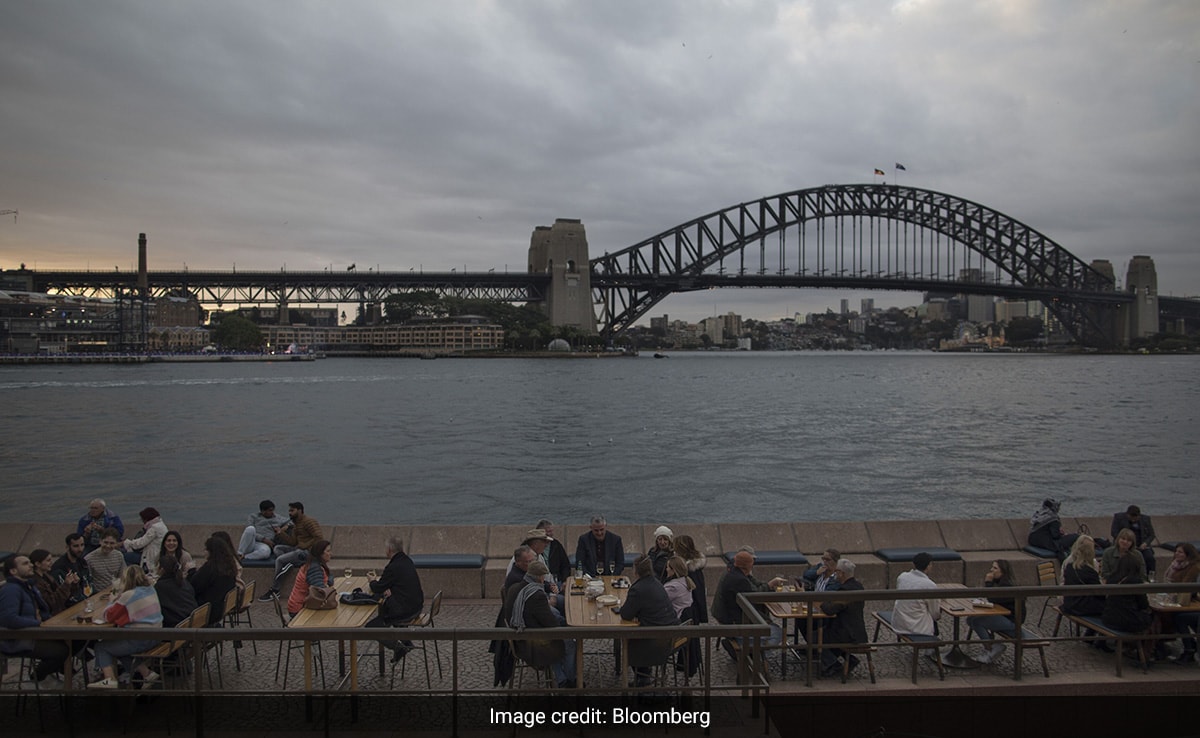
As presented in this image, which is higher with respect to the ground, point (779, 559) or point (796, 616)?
point (796, 616)

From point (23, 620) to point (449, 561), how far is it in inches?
144

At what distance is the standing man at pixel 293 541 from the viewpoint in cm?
822

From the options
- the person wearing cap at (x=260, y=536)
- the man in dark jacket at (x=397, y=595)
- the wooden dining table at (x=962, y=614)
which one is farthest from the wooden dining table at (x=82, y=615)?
the wooden dining table at (x=962, y=614)

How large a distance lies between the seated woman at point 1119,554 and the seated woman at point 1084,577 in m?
0.17

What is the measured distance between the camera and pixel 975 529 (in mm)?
9516

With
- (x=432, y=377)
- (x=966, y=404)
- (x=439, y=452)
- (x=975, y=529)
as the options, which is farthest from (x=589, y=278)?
(x=975, y=529)

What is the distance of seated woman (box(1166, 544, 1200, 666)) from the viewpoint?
628 centimetres

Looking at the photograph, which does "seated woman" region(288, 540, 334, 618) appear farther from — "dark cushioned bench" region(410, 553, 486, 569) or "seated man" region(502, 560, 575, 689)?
"dark cushioned bench" region(410, 553, 486, 569)

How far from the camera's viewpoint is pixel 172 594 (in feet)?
19.2

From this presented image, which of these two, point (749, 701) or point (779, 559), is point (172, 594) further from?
point (779, 559)

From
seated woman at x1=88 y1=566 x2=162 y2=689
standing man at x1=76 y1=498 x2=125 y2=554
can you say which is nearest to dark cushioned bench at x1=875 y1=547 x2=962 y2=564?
seated woman at x1=88 y1=566 x2=162 y2=689

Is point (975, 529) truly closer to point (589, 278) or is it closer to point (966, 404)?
point (966, 404)

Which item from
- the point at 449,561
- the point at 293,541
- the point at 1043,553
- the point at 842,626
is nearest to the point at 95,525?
the point at 293,541

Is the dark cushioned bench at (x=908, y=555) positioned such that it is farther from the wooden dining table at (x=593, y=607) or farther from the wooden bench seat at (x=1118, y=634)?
the wooden dining table at (x=593, y=607)
